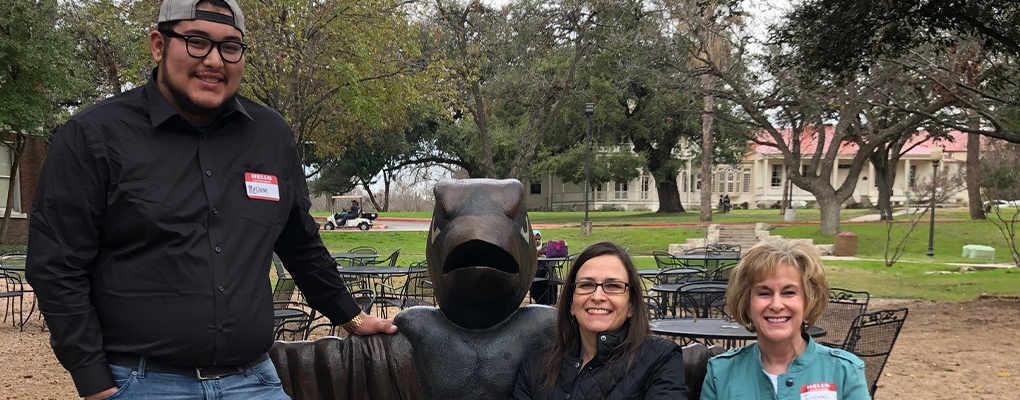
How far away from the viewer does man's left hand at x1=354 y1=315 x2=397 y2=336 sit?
275 centimetres

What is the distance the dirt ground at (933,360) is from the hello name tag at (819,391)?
15.9ft

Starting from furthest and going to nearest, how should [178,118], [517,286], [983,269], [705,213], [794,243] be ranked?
[705,213] < [983,269] < [517,286] < [794,243] < [178,118]

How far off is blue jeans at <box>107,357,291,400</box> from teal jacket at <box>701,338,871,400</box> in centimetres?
134

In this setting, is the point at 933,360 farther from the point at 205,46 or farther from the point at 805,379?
the point at 205,46

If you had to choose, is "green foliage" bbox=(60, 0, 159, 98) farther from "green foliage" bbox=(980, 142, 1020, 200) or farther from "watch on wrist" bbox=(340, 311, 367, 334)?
"green foliage" bbox=(980, 142, 1020, 200)

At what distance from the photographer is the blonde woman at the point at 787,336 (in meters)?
2.23

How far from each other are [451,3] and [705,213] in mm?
14403

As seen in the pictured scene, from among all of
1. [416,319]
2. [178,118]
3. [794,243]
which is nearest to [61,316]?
[178,118]

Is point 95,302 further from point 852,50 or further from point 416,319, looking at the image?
point 852,50

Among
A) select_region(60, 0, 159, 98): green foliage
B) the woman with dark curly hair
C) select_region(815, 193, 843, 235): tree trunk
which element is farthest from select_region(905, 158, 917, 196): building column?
the woman with dark curly hair

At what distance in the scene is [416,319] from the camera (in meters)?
2.79

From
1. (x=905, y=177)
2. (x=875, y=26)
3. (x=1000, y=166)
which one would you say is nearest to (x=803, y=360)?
(x=875, y=26)

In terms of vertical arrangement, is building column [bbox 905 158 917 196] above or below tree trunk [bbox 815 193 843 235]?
above

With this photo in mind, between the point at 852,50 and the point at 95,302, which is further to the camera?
the point at 852,50
